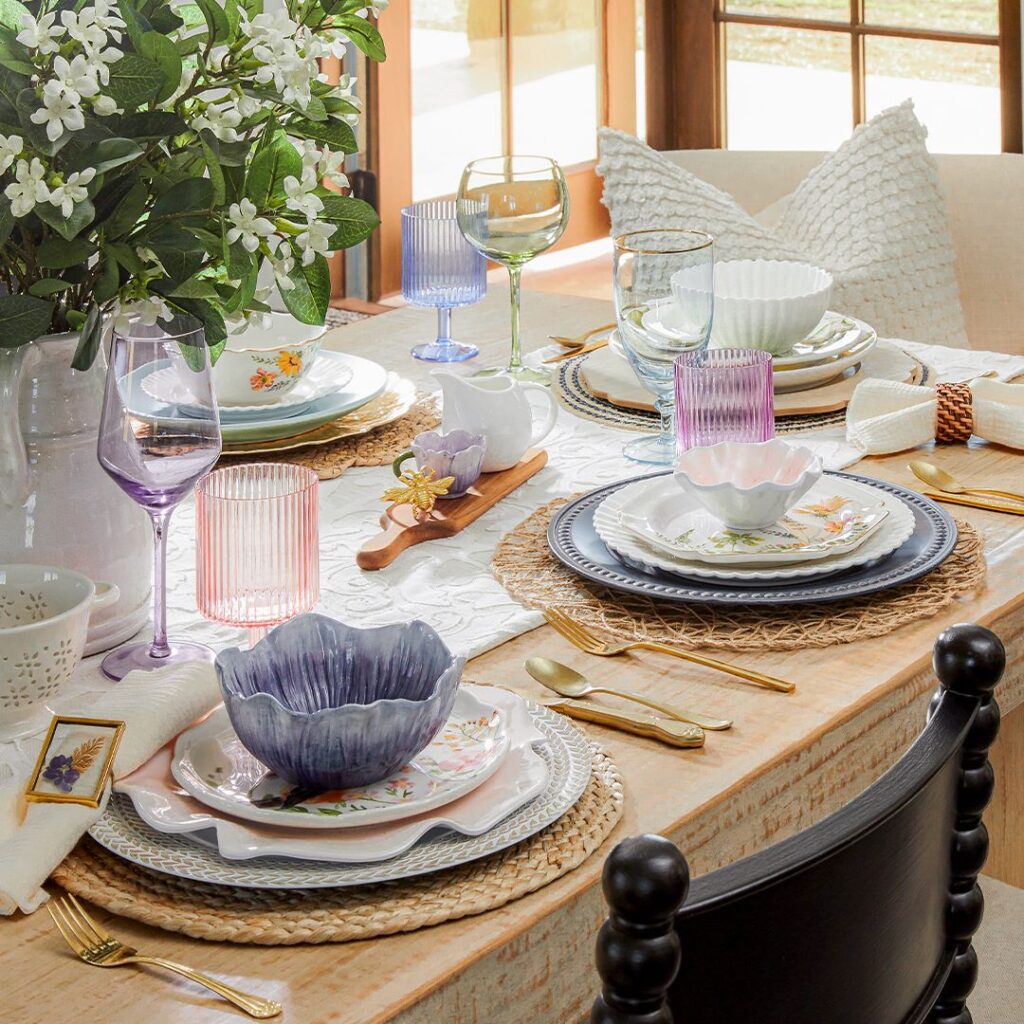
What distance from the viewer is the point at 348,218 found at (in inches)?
41.6

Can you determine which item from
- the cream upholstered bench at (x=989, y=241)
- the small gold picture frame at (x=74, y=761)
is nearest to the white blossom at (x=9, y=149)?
the small gold picture frame at (x=74, y=761)

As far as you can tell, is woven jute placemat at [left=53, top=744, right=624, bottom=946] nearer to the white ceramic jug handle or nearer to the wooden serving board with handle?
the wooden serving board with handle

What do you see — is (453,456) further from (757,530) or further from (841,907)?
(841,907)

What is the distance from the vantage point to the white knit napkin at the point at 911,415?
143 centimetres

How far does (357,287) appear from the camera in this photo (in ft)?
11.8

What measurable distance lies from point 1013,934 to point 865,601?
35cm

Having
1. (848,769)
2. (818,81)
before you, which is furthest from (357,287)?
(848,769)

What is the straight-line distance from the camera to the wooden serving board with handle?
4.00 ft

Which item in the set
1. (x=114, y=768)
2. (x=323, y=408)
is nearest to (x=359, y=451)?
(x=323, y=408)

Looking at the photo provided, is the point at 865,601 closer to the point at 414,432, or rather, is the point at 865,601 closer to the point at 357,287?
the point at 414,432

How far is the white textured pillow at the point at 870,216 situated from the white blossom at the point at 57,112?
146 cm

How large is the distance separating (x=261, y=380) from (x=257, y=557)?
18.8 inches

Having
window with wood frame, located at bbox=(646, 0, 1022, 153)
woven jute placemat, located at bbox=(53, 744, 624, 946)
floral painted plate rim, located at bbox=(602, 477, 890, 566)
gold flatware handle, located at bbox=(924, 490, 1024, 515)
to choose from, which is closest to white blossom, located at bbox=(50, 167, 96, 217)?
woven jute placemat, located at bbox=(53, 744, 624, 946)

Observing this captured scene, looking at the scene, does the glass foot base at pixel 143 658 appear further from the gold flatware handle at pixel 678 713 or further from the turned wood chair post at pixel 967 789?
the turned wood chair post at pixel 967 789
